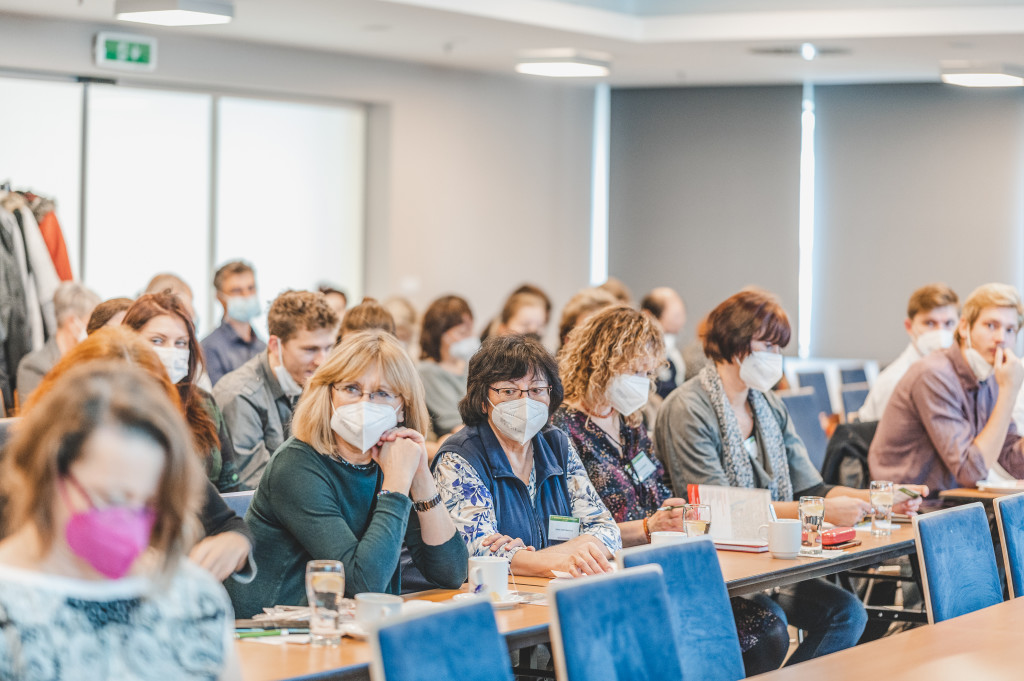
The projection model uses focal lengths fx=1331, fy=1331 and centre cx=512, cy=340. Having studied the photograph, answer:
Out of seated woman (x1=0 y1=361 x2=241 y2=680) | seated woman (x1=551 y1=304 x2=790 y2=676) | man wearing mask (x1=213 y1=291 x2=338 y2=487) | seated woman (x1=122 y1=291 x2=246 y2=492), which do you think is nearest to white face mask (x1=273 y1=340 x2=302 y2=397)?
man wearing mask (x1=213 y1=291 x2=338 y2=487)

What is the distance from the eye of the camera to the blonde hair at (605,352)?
13.8 ft

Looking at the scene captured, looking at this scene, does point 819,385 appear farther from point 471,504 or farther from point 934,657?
point 934,657

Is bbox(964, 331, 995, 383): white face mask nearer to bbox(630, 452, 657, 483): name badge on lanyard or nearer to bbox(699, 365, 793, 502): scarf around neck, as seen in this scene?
bbox(699, 365, 793, 502): scarf around neck

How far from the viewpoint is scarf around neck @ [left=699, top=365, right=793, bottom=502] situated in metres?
4.43

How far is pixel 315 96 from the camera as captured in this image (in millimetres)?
8836

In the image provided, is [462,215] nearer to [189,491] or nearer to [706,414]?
[706,414]

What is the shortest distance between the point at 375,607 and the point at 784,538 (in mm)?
1407

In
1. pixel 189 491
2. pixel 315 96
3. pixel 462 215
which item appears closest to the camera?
pixel 189 491

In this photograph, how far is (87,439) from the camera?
1.58 m

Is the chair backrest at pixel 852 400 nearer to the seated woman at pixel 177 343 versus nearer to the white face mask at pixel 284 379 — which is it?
the white face mask at pixel 284 379

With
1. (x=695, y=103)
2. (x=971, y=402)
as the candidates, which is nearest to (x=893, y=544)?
(x=971, y=402)

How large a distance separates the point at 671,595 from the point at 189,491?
1.33m

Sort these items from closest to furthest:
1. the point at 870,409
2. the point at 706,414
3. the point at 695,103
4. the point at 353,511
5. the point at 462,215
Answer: the point at 353,511 < the point at 706,414 < the point at 870,409 < the point at 462,215 < the point at 695,103

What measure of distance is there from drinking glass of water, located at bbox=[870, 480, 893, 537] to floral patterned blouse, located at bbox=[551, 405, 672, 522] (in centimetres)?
66
